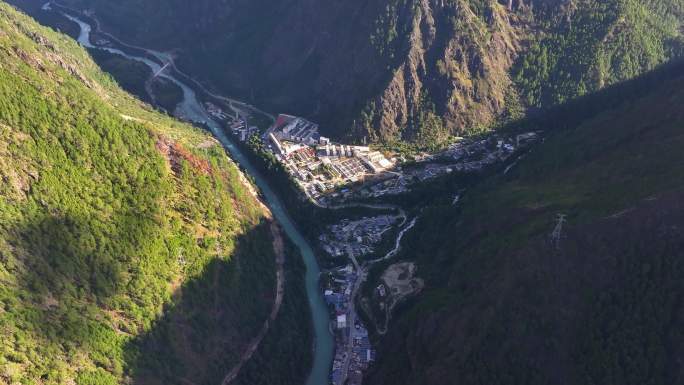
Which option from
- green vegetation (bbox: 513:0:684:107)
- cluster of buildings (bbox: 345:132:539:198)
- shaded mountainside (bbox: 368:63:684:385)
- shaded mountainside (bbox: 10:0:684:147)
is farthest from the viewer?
green vegetation (bbox: 513:0:684:107)

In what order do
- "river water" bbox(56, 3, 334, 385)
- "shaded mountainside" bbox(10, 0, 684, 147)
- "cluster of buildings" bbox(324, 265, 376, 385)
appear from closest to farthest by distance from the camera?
"cluster of buildings" bbox(324, 265, 376, 385)
"river water" bbox(56, 3, 334, 385)
"shaded mountainside" bbox(10, 0, 684, 147)

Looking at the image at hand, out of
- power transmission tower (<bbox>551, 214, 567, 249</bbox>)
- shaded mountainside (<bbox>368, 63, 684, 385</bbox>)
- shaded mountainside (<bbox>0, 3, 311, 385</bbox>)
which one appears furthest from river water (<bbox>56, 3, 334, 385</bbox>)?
power transmission tower (<bbox>551, 214, 567, 249</bbox>)

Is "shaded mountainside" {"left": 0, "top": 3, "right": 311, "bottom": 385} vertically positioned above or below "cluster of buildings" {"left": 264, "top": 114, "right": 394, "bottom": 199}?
below

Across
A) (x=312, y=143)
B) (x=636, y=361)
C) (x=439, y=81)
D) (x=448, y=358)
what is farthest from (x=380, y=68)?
(x=636, y=361)

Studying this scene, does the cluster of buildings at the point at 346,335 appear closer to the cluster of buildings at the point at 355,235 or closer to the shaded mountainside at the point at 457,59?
the cluster of buildings at the point at 355,235

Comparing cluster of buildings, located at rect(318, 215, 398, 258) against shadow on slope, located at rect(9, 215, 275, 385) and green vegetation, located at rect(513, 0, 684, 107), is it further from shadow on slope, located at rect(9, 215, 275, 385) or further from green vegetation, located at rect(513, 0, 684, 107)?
green vegetation, located at rect(513, 0, 684, 107)

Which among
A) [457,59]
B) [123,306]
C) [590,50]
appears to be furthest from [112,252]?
[590,50]
